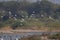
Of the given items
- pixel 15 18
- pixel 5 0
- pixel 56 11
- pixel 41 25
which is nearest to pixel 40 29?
pixel 41 25

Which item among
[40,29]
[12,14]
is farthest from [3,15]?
[40,29]

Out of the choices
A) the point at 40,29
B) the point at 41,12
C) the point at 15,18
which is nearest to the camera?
the point at 40,29

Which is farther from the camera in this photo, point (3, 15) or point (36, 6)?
point (36, 6)

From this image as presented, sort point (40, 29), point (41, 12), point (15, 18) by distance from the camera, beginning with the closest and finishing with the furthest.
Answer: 1. point (40, 29)
2. point (15, 18)
3. point (41, 12)

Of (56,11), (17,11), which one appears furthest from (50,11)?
(17,11)

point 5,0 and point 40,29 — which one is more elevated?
point 5,0

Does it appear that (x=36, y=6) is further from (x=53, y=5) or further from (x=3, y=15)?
(x=3, y=15)

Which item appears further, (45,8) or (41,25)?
(45,8)

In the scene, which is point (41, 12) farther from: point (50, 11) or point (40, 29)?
point (40, 29)

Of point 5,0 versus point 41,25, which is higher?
point 5,0
